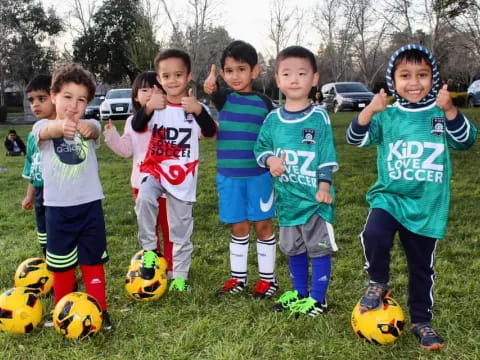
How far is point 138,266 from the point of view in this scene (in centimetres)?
409

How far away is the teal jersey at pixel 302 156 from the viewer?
3.51m

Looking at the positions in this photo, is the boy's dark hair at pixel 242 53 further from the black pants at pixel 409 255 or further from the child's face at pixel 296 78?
the black pants at pixel 409 255

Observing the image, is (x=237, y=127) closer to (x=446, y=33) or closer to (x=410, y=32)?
(x=446, y=33)

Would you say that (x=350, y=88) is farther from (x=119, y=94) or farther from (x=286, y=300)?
(x=286, y=300)

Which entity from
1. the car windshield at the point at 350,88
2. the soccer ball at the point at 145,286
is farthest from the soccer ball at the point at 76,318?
the car windshield at the point at 350,88

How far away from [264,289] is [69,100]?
207 cm

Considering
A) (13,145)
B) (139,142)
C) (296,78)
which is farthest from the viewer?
(13,145)

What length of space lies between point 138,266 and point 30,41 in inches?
1482

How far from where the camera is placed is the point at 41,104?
3.77m

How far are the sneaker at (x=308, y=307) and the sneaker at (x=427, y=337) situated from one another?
0.69 meters

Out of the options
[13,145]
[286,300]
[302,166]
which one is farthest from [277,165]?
[13,145]

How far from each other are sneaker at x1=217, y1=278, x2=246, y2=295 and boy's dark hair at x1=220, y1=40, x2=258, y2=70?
1757 mm

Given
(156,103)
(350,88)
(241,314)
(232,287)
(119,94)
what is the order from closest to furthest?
1. (241,314)
2. (156,103)
3. (232,287)
4. (119,94)
5. (350,88)

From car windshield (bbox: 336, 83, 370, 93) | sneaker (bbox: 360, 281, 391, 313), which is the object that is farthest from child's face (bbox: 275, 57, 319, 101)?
car windshield (bbox: 336, 83, 370, 93)
